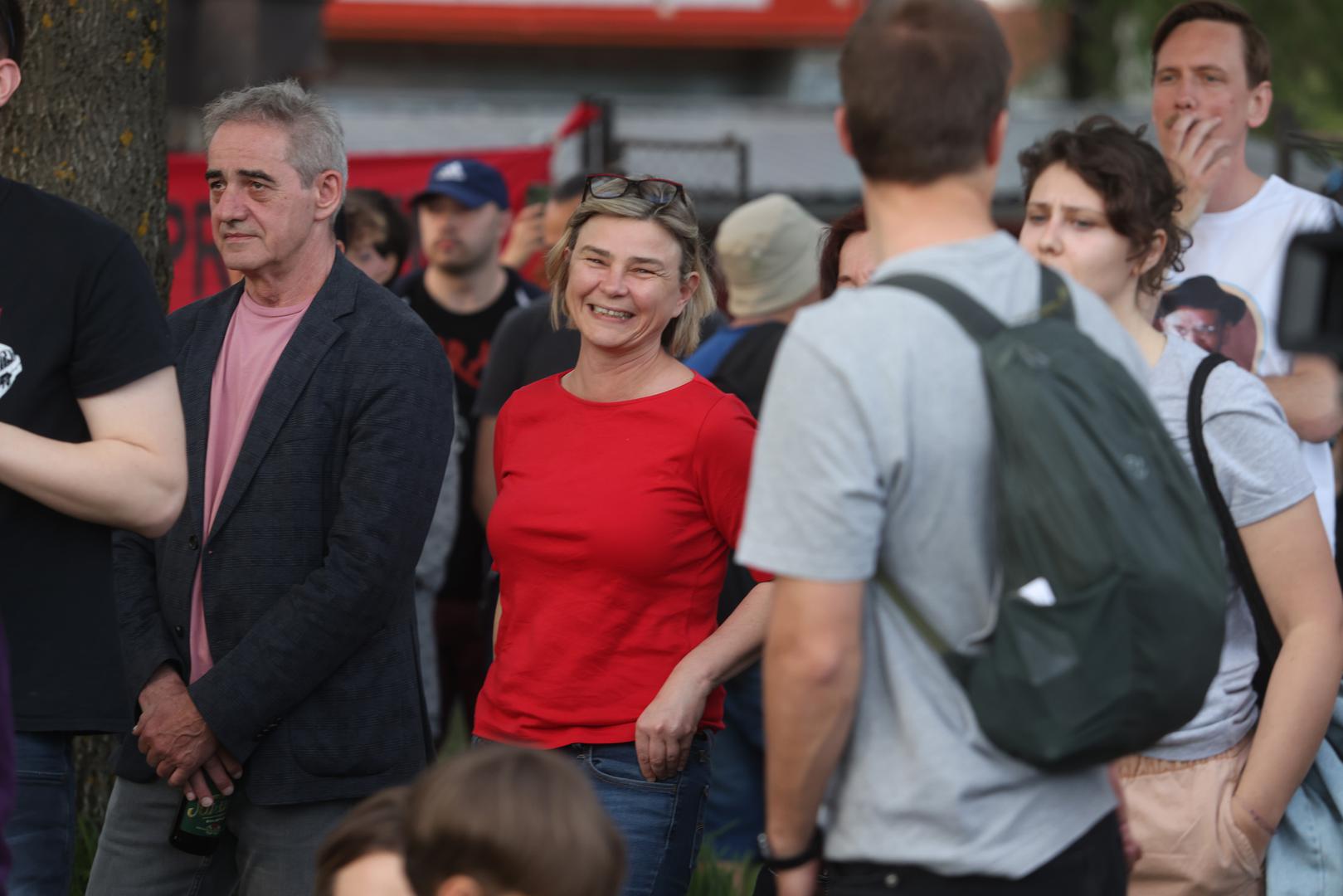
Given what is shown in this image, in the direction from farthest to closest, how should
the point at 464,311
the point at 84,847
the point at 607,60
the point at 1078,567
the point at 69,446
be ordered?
the point at 607,60
the point at 464,311
the point at 84,847
the point at 69,446
the point at 1078,567

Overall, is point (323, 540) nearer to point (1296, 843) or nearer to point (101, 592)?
point (101, 592)

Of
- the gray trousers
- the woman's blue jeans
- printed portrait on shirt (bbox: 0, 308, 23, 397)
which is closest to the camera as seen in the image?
printed portrait on shirt (bbox: 0, 308, 23, 397)

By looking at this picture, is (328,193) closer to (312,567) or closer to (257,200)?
(257,200)

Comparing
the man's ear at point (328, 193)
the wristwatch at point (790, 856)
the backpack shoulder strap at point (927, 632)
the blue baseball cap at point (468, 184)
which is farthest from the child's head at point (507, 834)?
the blue baseball cap at point (468, 184)

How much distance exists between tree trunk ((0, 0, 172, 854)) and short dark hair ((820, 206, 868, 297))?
1.79m

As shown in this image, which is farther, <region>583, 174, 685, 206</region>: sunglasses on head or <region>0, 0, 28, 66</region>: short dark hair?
<region>583, 174, 685, 206</region>: sunglasses on head

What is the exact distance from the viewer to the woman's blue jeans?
3.08 m

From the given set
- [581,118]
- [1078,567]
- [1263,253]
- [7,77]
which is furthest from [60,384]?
[581,118]

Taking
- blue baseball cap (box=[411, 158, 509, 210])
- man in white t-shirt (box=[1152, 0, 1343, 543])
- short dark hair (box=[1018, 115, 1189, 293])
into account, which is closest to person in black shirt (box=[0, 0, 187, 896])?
short dark hair (box=[1018, 115, 1189, 293])

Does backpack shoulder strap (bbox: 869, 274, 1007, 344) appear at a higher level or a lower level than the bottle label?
higher

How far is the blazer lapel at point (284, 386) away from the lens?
10.4ft

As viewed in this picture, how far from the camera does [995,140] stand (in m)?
2.14

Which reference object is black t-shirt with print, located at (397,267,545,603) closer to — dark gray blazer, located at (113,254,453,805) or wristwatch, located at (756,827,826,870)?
dark gray blazer, located at (113,254,453,805)

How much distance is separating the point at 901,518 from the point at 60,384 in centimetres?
138
